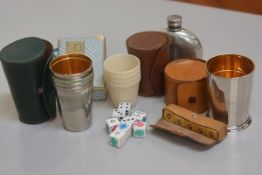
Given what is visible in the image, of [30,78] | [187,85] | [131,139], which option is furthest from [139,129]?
[30,78]

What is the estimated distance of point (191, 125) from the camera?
97 cm

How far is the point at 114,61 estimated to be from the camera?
3.65 ft

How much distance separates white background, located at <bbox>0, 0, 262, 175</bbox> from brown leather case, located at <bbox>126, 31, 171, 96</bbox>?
0.03m

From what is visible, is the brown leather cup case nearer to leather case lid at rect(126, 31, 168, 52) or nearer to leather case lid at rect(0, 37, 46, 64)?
leather case lid at rect(126, 31, 168, 52)

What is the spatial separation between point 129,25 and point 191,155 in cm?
61

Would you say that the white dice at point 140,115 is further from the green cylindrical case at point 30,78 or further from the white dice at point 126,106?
the green cylindrical case at point 30,78

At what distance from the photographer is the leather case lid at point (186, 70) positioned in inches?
40.8

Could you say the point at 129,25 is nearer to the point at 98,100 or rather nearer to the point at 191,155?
the point at 98,100

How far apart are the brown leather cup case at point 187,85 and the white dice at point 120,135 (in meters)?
0.13

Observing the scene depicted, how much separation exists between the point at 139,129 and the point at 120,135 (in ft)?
0.15

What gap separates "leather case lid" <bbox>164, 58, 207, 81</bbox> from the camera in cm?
104

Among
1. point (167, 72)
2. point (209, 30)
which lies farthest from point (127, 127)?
point (209, 30)

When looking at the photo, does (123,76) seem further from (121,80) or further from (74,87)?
(74,87)

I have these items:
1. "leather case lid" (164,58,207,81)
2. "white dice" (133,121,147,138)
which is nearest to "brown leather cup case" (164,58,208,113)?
"leather case lid" (164,58,207,81)
